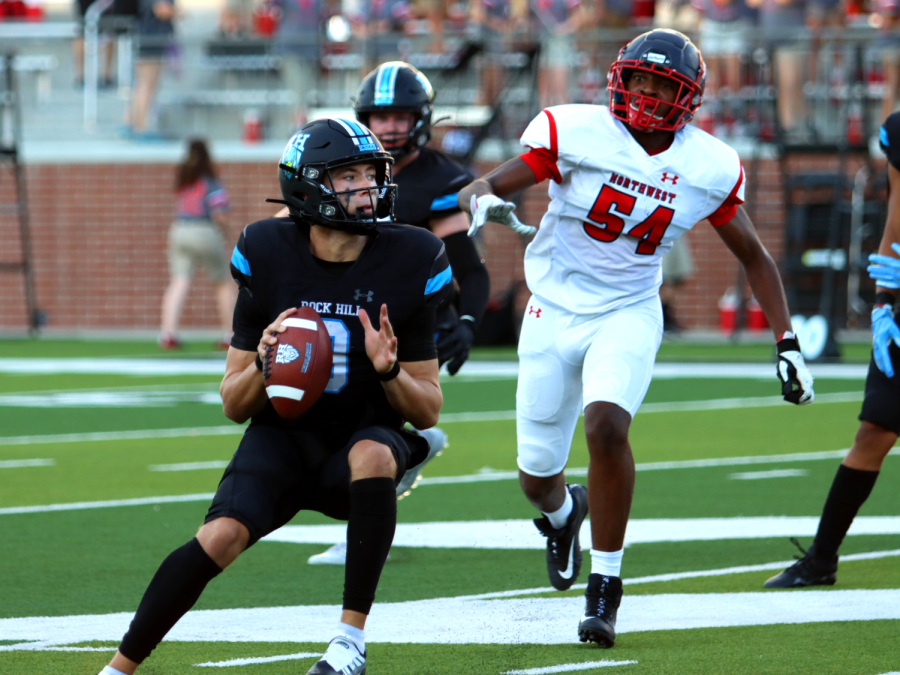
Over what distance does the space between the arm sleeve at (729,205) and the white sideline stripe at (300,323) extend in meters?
1.69

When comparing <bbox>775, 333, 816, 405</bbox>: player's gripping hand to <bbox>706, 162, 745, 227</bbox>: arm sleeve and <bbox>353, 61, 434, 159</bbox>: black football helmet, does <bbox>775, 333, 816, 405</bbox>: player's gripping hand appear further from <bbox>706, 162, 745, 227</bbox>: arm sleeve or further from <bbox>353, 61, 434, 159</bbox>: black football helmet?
<bbox>353, 61, 434, 159</bbox>: black football helmet

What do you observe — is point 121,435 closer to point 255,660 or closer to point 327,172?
point 255,660

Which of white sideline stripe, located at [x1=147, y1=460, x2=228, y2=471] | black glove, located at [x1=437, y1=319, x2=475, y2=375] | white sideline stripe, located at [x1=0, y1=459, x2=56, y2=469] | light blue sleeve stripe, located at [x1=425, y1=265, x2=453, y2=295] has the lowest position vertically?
white sideline stripe, located at [x1=0, y1=459, x2=56, y2=469]

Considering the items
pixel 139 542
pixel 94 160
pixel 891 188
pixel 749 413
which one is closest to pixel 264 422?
pixel 139 542

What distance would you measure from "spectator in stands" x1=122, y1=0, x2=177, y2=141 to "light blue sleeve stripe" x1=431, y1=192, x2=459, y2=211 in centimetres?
1402

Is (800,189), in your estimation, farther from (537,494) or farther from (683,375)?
(537,494)

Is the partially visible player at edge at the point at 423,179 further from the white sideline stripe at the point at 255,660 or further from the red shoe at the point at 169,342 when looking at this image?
the red shoe at the point at 169,342

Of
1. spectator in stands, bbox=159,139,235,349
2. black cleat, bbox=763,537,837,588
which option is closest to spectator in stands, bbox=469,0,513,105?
spectator in stands, bbox=159,139,235,349

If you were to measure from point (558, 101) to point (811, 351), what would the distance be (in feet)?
17.0

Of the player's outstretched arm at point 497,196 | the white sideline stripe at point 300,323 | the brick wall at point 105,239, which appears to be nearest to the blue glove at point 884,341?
the player's outstretched arm at point 497,196

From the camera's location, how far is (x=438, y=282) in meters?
4.08

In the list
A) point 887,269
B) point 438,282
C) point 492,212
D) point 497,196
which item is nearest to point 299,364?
point 438,282

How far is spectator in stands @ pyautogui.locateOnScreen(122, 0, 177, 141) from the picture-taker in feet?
63.1

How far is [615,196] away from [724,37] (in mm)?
13397
